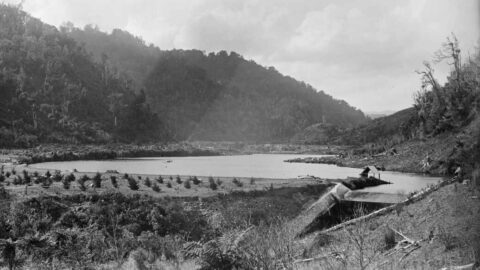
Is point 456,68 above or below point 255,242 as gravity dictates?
above

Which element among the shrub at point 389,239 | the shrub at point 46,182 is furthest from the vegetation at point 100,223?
the shrub at point 389,239

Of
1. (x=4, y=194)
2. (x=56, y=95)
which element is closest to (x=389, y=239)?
(x=4, y=194)

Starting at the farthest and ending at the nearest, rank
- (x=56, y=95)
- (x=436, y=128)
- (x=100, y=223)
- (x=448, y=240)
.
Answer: (x=56, y=95), (x=436, y=128), (x=100, y=223), (x=448, y=240)

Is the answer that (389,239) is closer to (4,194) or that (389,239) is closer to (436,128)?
(4,194)

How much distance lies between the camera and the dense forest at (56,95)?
101 m

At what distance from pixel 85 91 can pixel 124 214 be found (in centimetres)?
11274

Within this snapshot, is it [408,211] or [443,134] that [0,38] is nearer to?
[443,134]

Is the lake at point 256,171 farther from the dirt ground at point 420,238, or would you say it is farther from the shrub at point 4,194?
the shrub at point 4,194

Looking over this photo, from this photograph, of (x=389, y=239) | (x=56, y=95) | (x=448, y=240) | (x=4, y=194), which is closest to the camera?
(x=448, y=240)

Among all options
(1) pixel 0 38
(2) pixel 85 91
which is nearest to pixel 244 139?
(2) pixel 85 91

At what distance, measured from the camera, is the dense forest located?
332ft

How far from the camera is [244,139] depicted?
633ft

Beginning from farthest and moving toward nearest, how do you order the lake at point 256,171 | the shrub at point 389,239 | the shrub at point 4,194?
the lake at point 256,171 → the shrub at point 4,194 → the shrub at point 389,239

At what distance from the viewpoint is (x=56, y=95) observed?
119000 mm
